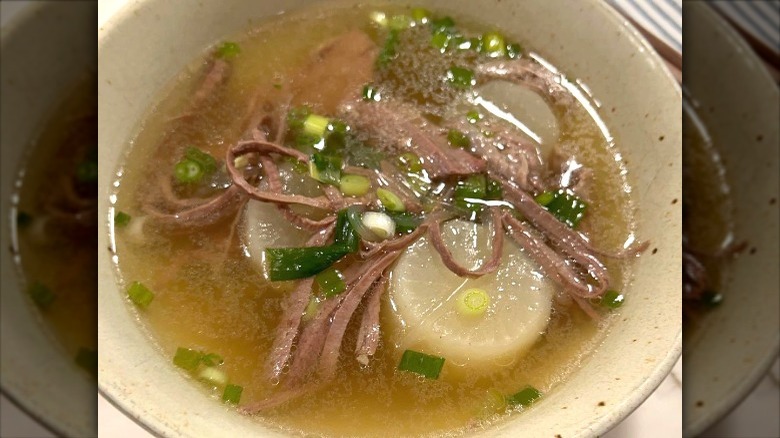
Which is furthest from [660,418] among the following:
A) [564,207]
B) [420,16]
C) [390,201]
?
[420,16]

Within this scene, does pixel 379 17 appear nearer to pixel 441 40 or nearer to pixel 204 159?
pixel 441 40

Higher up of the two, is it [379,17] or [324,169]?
[379,17]

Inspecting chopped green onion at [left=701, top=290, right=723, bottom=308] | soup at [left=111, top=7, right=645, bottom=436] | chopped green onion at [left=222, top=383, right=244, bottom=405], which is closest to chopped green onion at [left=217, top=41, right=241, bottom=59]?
soup at [left=111, top=7, right=645, bottom=436]

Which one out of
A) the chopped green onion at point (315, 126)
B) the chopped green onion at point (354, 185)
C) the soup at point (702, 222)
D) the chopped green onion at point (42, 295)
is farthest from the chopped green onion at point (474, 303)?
the chopped green onion at point (42, 295)

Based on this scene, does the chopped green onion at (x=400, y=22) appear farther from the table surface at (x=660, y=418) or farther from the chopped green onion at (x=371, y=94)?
the table surface at (x=660, y=418)

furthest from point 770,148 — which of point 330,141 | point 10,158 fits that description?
point 10,158

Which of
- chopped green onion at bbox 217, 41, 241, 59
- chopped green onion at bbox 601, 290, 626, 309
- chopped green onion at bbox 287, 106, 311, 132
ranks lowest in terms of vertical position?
chopped green onion at bbox 217, 41, 241, 59

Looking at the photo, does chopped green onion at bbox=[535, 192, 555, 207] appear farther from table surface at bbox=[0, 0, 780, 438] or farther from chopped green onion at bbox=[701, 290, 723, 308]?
chopped green onion at bbox=[701, 290, 723, 308]
